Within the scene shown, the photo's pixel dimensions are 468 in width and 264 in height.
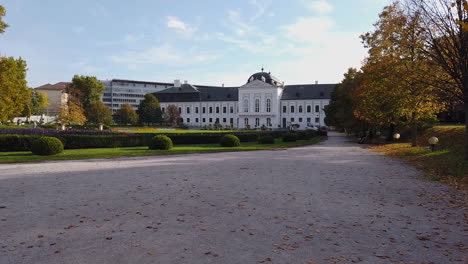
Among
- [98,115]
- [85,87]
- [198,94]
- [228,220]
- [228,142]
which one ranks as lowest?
[228,220]

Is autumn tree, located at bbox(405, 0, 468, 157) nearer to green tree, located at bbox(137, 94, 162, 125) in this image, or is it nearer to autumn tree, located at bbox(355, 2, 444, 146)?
autumn tree, located at bbox(355, 2, 444, 146)

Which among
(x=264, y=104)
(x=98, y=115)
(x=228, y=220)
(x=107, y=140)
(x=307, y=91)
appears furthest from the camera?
(x=307, y=91)

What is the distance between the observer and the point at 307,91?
295 ft

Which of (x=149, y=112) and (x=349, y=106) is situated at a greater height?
(x=149, y=112)

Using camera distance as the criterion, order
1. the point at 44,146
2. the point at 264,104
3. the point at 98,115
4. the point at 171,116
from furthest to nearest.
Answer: the point at 264,104, the point at 171,116, the point at 98,115, the point at 44,146

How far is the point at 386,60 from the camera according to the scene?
73.0 ft

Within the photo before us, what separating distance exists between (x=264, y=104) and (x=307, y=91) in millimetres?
11355

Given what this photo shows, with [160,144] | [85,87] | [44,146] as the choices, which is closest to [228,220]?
→ [44,146]

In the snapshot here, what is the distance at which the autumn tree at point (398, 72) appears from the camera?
1598cm

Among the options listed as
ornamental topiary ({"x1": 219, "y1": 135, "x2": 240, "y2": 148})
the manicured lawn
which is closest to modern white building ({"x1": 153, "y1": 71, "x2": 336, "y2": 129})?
ornamental topiary ({"x1": 219, "y1": 135, "x2": 240, "y2": 148})

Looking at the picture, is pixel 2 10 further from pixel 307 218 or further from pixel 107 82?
pixel 107 82

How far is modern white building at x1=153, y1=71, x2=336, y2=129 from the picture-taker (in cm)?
8806

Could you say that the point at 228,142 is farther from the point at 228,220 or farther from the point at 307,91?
the point at 307,91

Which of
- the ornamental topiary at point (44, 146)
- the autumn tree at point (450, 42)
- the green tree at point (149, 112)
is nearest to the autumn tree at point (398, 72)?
the autumn tree at point (450, 42)
